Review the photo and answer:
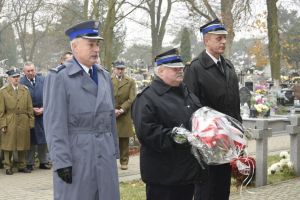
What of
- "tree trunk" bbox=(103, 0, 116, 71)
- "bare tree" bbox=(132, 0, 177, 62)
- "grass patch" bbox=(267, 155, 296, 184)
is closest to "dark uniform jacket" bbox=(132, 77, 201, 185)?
"grass patch" bbox=(267, 155, 296, 184)

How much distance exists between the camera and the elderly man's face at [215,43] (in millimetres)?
5437

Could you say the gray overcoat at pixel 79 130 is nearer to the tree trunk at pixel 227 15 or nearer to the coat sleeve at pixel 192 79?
the coat sleeve at pixel 192 79

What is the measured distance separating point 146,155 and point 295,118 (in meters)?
4.85

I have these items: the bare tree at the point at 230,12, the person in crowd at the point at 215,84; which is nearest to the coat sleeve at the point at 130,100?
the person in crowd at the point at 215,84

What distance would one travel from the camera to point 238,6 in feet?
81.9

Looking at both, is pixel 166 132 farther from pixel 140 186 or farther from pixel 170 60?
pixel 140 186

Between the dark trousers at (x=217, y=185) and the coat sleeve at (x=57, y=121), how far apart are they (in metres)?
1.66

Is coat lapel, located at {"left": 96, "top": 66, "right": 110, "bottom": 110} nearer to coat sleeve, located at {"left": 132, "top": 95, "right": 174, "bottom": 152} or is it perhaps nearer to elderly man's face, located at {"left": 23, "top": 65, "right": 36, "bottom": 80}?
coat sleeve, located at {"left": 132, "top": 95, "right": 174, "bottom": 152}

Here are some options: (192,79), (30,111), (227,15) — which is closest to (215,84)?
(192,79)

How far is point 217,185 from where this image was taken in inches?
214

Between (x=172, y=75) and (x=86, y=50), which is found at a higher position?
(x=86, y=50)

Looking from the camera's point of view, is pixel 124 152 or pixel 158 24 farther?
pixel 158 24

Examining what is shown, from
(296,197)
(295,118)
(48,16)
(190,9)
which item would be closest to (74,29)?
(296,197)

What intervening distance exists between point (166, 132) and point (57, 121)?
88cm
